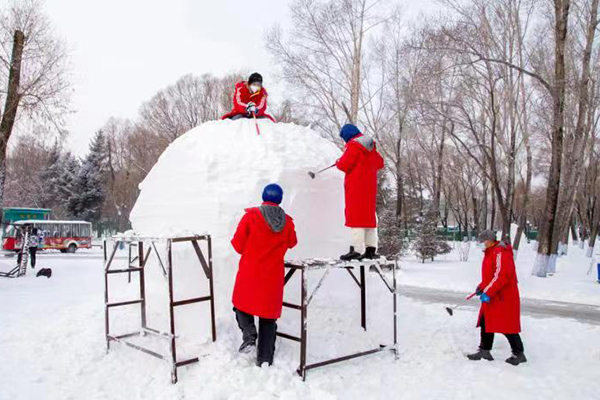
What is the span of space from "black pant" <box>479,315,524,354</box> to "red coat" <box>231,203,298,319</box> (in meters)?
2.64

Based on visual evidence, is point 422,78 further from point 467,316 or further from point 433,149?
point 433,149

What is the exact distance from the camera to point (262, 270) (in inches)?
172

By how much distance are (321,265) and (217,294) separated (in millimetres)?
1361

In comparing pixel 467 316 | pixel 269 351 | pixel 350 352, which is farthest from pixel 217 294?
pixel 467 316

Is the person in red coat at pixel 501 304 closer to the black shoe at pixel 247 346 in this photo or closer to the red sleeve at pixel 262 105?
the black shoe at pixel 247 346

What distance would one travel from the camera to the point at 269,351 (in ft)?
14.5

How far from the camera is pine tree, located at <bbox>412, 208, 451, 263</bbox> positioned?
1994cm

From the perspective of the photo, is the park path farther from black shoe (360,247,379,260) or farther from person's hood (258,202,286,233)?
person's hood (258,202,286,233)

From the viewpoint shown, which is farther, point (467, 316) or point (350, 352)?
point (467, 316)

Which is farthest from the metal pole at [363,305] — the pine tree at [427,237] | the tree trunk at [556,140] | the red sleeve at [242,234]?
the pine tree at [427,237]

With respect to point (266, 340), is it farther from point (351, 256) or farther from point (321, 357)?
point (351, 256)

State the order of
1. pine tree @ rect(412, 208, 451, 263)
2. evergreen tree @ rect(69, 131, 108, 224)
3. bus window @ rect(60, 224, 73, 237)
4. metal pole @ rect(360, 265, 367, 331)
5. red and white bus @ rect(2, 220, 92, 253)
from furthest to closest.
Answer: evergreen tree @ rect(69, 131, 108, 224)
bus window @ rect(60, 224, 73, 237)
red and white bus @ rect(2, 220, 92, 253)
pine tree @ rect(412, 208, 451, 263)
metal pole @ rect(360, 265, 367, 331)

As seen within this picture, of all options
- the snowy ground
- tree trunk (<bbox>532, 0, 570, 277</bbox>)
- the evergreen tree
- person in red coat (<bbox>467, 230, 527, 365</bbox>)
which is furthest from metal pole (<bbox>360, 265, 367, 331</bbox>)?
the evergreen tree

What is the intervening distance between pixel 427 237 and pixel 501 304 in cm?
1504
